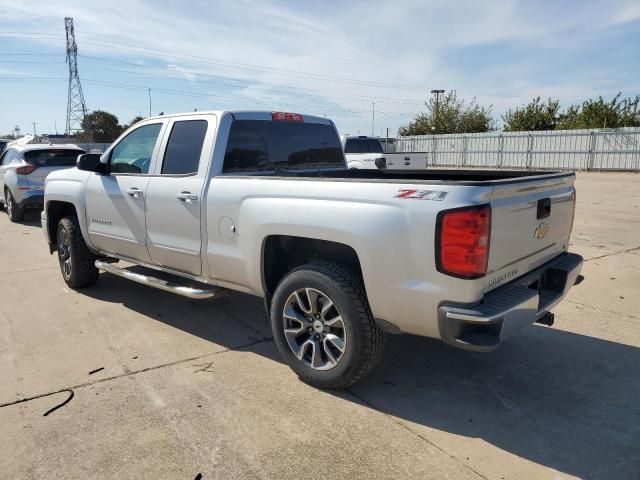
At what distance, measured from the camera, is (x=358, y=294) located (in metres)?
3.35

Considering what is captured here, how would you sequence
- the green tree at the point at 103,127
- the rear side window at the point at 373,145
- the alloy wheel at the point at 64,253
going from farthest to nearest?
1. the green tree at the point at 103,127
2. the rear side window at the point at 373,145
3. the alloy wheel at the point at 64,253

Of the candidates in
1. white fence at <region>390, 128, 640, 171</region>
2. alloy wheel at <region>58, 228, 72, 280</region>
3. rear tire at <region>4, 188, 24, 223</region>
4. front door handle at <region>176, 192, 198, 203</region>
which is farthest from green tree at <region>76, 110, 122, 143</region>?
front door handle at <region>176, 192, 198, 203</region>

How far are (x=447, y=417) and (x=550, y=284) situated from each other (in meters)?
1.29

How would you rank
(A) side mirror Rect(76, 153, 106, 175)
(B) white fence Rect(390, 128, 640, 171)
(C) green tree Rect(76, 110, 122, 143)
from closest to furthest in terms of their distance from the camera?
(A) side mirror Rect(76, 153, 106, 175)
(B) white fence Rect(390, 128, 640, 171)
(C) green tree Rect(76, 110, 122, 143)

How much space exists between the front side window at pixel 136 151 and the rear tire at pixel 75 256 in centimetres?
108

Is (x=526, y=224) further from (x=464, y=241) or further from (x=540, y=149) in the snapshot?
(x=540, y=149)

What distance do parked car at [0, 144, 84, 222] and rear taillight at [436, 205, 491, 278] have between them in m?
10.9

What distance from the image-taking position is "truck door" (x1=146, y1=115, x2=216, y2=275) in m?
4.28

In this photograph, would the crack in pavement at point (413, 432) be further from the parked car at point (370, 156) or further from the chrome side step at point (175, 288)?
the parked car at point (370, 156)

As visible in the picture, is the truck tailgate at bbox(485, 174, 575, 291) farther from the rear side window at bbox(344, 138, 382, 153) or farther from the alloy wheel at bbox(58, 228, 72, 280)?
the rear side window at bbox(344, 138, 382, 153)

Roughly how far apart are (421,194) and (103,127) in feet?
252

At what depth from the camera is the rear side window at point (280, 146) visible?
4426 mm

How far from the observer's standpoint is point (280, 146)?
4.83 m

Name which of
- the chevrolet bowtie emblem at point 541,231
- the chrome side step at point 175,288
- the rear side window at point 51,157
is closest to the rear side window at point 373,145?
the rear side window at point 51,157
